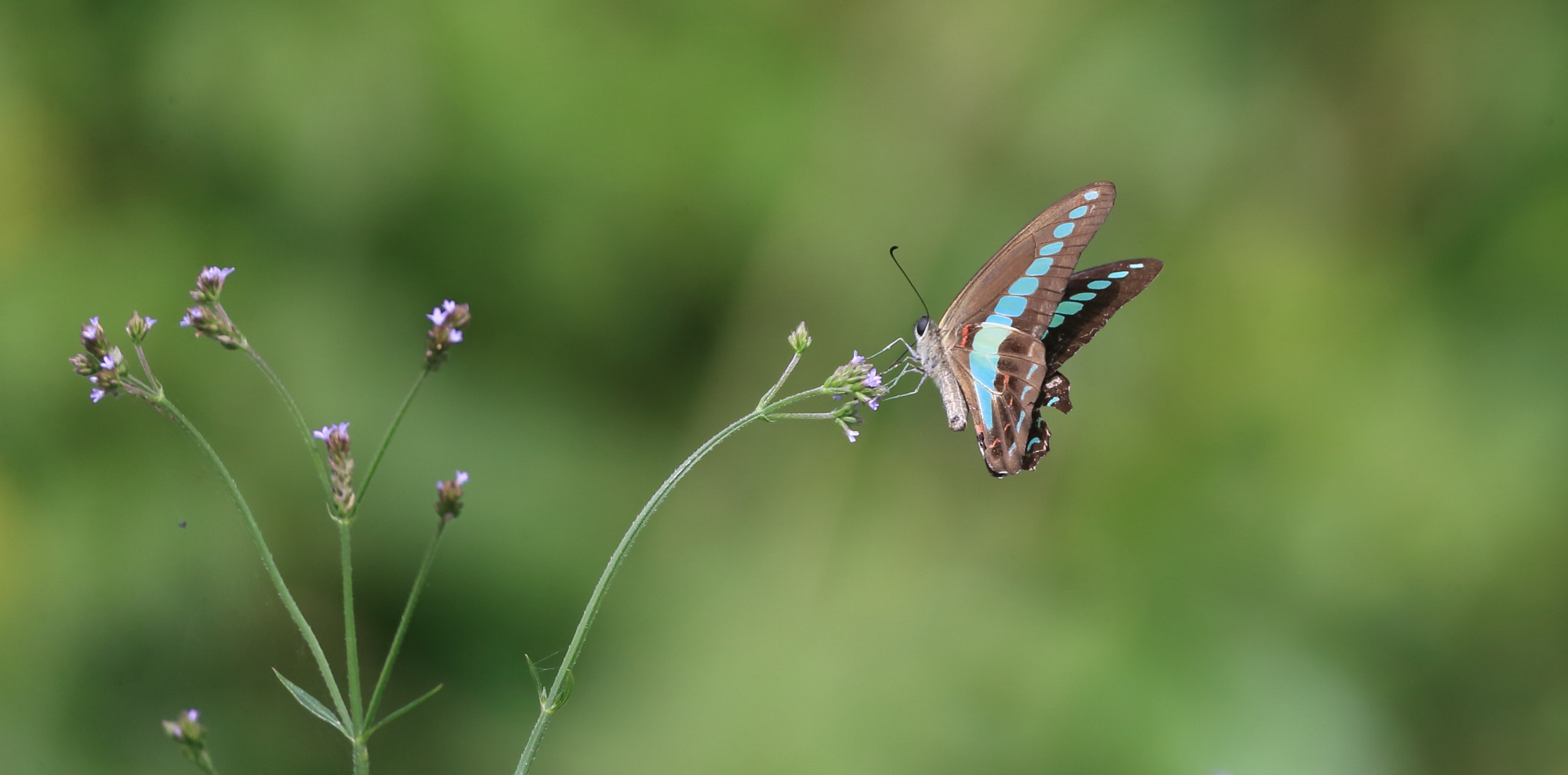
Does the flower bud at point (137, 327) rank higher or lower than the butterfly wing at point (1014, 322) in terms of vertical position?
higher

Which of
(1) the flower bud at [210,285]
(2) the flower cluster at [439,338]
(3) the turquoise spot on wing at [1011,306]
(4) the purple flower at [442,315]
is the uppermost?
(1) the flower bud at [210,285]

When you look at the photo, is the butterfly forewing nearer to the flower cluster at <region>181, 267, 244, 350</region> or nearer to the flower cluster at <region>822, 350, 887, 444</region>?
the flower cluster at <region>822, 350, 887, 444</region>

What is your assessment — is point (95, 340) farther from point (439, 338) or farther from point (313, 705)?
point (313, 705)

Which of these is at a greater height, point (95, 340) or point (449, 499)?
point (95, 340)

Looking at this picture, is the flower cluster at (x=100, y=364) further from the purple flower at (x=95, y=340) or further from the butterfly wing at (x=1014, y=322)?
the butterfly wing at (x=1014, y=322)

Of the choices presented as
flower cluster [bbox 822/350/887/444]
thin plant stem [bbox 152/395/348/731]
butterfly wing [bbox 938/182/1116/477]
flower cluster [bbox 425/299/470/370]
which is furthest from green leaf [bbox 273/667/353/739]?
butterfly wing [bbox 938/182/1116/477]

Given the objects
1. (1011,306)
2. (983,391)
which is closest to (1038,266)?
(1011,306)

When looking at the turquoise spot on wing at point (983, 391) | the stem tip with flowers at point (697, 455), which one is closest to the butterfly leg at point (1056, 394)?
the turquoise spot on wing at point (983, 391)
